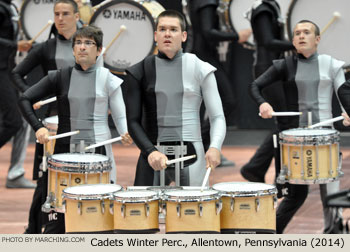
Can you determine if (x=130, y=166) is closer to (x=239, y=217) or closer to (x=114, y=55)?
(x=114, y=55)

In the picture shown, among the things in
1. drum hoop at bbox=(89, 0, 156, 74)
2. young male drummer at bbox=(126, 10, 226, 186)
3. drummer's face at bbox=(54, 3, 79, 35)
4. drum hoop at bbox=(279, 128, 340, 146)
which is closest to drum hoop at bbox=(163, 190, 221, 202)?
young male drummer at bbox=(126, 10, 226, 186)

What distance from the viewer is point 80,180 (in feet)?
17.8

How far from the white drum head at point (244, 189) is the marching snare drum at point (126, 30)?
3139mm

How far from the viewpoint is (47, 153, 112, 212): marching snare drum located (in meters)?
5.38

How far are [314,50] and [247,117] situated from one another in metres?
4.42

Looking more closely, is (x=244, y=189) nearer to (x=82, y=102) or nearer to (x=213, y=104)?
(x=213, y=104)

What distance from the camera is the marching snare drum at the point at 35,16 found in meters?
8.41

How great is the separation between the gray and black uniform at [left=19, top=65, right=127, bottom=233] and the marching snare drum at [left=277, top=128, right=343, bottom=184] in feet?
3.52

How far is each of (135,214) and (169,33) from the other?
113 cm

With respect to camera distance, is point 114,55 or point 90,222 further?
point 114,55

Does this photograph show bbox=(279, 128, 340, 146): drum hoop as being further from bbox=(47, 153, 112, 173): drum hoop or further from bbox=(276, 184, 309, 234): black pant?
bbox=(47, 153, 112, 173): drum hoop

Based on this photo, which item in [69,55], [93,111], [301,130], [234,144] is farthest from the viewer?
[234,144]

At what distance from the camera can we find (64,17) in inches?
260

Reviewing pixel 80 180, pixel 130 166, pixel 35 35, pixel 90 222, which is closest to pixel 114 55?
pixel 35 35
